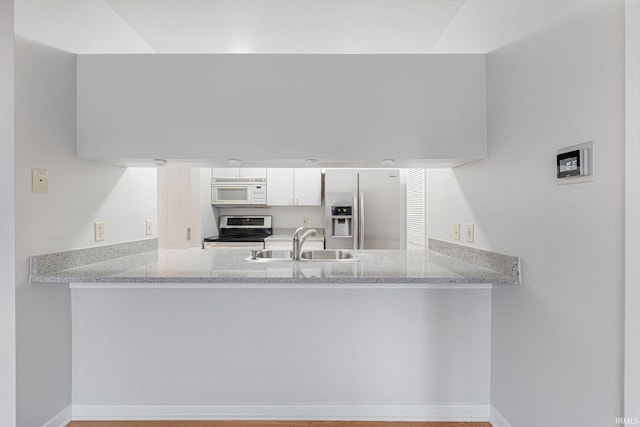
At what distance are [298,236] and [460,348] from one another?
1.28 m

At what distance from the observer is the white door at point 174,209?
4203mm

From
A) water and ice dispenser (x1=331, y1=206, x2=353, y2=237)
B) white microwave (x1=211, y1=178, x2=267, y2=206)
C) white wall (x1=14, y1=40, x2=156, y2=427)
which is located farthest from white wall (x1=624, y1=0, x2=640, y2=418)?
white microwave (x1=211, y1=178, x2=267, y2=206)

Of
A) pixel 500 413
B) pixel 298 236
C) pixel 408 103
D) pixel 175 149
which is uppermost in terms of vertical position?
pixel 408 103

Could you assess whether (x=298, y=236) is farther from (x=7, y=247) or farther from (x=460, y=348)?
(x=7, y=247)

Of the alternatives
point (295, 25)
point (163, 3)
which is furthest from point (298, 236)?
point (163, 3)

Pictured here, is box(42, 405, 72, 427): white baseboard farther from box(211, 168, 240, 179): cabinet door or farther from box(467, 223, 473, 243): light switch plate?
box(211, 168, 240, 179): cabinet door

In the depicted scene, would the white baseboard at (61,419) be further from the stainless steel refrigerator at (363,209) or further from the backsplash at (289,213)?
the backsplash at (289,213)

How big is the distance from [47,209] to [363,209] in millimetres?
2884

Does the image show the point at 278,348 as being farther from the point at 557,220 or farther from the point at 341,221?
the point at 341,221

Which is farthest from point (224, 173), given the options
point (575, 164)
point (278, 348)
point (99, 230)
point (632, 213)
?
point (632, 213)

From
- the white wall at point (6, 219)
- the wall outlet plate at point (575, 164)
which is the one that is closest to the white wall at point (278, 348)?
the white wall at point (6, 219)

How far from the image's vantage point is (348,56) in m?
2.03

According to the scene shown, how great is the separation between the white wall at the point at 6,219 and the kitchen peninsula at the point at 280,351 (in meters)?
0.82

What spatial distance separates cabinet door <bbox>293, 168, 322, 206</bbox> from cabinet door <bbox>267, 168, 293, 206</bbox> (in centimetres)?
8
